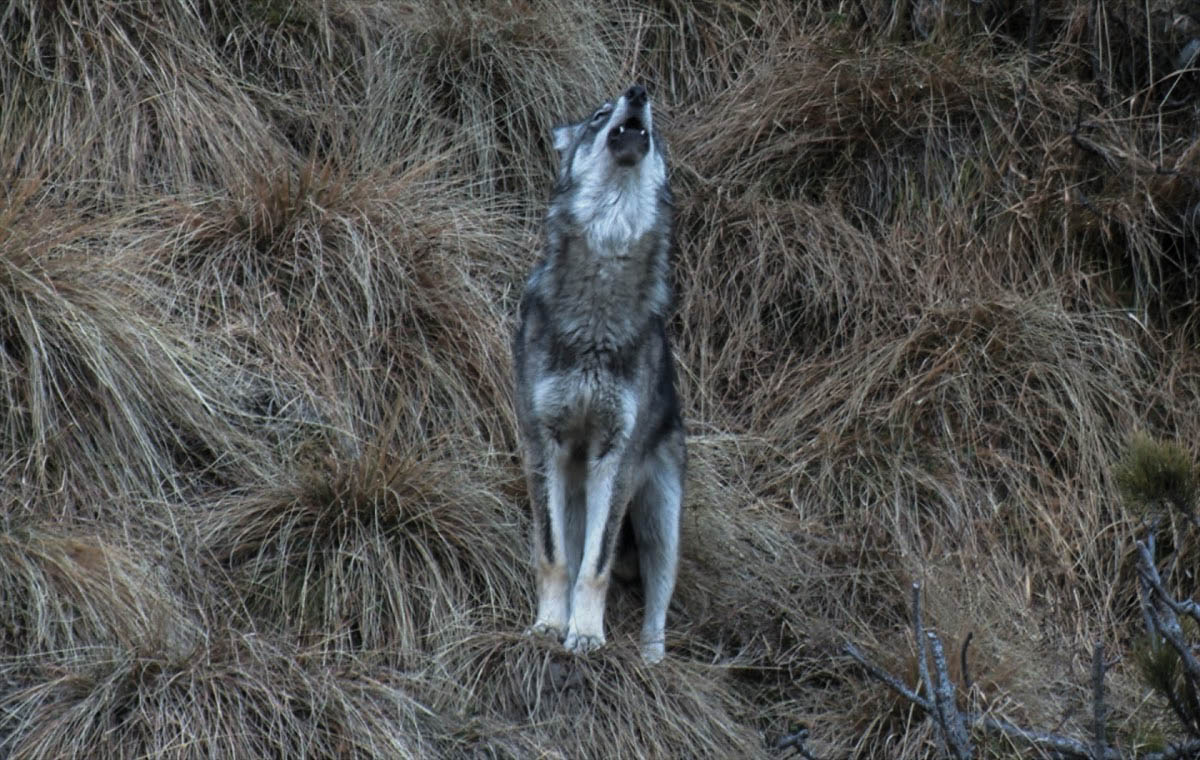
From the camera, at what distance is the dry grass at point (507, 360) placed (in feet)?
17.4

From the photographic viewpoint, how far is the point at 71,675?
4957mm

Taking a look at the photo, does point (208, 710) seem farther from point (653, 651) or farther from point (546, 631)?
point (653, 651)

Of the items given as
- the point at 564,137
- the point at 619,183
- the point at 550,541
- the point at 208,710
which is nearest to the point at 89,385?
the point at 208,710

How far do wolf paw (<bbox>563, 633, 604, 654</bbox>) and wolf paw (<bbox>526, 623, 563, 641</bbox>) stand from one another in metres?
0.06

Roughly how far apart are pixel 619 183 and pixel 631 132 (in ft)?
0.60

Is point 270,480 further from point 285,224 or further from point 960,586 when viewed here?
point 960,586

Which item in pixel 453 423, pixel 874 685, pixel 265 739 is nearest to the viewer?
pixel 265 739

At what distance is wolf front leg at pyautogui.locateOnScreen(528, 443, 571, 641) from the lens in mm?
5457

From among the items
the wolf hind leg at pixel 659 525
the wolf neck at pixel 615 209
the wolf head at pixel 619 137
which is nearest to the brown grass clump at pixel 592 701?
the wolf hind leg at pixel 659 525

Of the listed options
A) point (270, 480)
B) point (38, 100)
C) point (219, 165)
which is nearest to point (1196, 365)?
point (270, 480)

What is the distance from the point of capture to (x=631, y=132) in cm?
562

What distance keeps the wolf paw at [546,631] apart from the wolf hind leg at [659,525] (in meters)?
0.41

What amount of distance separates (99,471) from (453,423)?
4.62 ft

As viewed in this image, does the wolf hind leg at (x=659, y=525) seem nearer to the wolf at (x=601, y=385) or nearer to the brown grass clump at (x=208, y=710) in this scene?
the wolf at (x=601, y=385)
